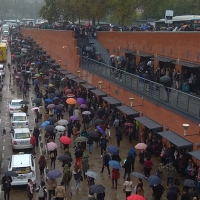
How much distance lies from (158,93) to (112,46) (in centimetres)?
1747

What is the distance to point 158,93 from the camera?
2136 centimetres

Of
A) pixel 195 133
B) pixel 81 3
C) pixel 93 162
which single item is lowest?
pixel 93 162

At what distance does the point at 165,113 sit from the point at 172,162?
3.28 metres

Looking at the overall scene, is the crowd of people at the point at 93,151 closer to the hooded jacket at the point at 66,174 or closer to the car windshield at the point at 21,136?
the hooded jacket at the point at 66,174

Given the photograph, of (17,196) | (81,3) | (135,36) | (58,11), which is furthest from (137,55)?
(58,11)

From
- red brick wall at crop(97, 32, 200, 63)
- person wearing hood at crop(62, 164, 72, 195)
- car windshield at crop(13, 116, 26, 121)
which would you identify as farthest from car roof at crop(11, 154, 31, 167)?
red brick wall at crop(97, 32, 200, 63)

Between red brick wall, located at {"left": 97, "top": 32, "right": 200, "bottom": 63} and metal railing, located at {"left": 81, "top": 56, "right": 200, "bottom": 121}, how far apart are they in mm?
3712

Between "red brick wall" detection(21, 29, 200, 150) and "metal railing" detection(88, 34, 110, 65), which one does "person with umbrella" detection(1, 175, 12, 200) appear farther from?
"metal railing" detection(88, 34, 110, 65)

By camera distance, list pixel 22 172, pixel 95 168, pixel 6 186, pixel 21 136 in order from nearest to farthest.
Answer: pixel 6 186 < pixel 22 172 < pixel 95 168 < pixel 21 136

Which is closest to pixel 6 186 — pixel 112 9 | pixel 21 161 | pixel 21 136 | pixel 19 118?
pixel 21 161

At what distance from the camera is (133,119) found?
24.3 meters

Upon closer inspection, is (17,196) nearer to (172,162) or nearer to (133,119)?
(172,162)

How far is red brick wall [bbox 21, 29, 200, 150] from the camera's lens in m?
19.3

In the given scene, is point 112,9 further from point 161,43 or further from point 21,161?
point 21,161
